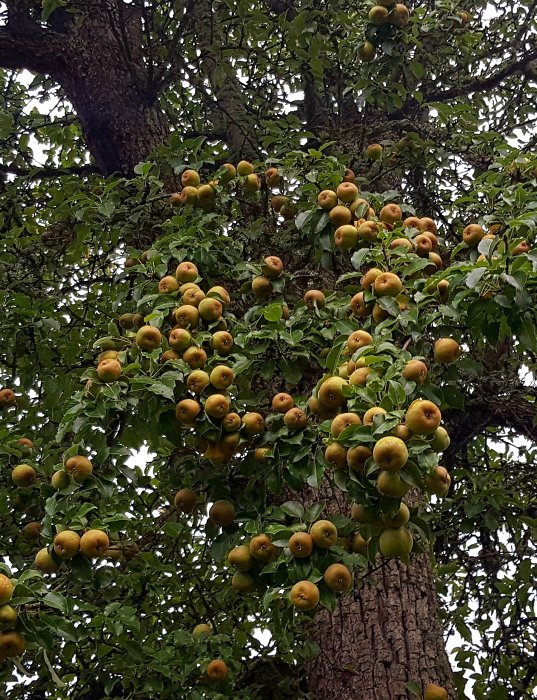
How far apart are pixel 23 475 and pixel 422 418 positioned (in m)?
1.62

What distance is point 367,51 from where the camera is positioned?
3.87 meters

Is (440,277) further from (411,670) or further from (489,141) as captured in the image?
(489,141)

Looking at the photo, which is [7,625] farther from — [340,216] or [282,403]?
[340,216]

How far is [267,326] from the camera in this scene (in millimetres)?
2770

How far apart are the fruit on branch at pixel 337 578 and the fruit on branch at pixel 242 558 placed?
288 millimetres

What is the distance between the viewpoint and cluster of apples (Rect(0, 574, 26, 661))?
84.2 inches

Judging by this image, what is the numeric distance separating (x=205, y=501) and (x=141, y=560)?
0.45 m

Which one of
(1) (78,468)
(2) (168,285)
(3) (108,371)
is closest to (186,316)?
(2) (168,285)

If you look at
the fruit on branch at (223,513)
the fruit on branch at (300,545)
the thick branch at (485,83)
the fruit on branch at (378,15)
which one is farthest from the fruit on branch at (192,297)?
the thick branch at (485,83)

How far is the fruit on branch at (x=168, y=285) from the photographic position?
9.76 ft

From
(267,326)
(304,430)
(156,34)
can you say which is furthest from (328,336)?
(156,34)

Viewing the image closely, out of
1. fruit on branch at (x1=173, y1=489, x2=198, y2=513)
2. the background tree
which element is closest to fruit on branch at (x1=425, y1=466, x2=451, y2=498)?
the background tree

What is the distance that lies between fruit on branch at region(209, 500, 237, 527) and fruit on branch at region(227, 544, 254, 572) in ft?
0.47

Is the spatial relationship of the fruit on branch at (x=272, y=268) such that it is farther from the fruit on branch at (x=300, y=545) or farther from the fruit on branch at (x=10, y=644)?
the fruit on branch at (x=10, y=644)
